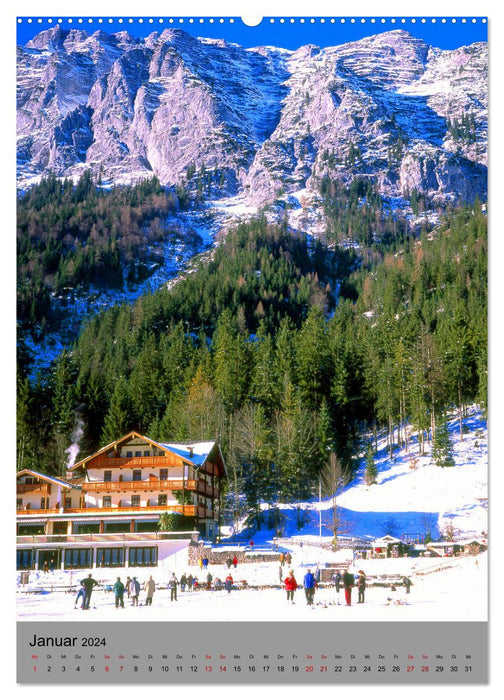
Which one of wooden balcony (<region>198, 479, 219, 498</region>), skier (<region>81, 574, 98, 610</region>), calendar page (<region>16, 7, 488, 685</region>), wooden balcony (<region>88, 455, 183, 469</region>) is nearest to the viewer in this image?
calendar page (<region>16, 7, 488, 685</region>)

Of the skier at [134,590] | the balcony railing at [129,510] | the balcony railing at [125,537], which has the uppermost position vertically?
the skier at [134,590]

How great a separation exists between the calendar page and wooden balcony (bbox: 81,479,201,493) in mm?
111

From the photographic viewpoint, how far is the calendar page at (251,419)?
49.1 feet

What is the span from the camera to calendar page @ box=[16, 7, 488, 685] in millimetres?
14977

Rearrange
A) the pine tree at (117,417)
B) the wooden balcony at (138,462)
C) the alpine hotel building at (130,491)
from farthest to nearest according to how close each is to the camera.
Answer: the pine tree at (117,417)
the wooden balcony at (138,462)
the alpine hotel building at (130,491)

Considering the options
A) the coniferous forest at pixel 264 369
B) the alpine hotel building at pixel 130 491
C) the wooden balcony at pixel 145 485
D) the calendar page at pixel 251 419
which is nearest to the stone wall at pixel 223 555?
the calendar page at pixel 251 419

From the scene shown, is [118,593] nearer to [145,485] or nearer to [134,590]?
[134,590]

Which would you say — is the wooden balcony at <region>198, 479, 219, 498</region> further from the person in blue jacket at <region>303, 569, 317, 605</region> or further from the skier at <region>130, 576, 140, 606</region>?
the person in blue jacket at <region>303, 569, 317, 605</region>

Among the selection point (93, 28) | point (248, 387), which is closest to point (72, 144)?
point (248, 387)

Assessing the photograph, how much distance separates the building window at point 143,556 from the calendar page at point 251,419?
0.32 ft

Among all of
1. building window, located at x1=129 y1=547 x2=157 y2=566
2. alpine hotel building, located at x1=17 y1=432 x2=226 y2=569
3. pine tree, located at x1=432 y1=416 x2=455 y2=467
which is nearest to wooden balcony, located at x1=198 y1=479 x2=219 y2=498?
alpine hotel building, located at x1=17 y1=432 x2=226 y2=569

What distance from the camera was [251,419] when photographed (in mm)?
53031

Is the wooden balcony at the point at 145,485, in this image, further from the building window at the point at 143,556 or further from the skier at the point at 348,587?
the skier at the point at 348,587

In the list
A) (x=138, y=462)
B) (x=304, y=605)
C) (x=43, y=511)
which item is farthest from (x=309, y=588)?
(x=138, y=462)
